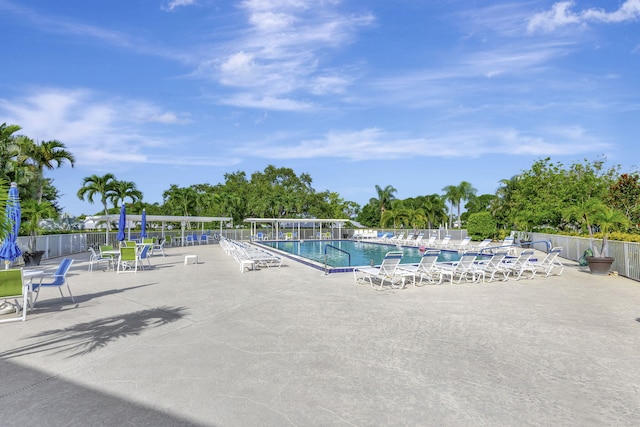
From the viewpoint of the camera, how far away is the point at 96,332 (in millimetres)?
5375

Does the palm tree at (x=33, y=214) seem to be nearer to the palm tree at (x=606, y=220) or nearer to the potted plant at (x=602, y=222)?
the potted plant at (x=602, y=222)

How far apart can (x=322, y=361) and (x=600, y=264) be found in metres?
10.7

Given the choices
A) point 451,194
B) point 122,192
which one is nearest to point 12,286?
point 122,192

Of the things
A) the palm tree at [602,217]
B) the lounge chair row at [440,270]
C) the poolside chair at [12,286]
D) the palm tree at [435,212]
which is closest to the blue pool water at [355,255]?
the lounge chair row at [440,270]

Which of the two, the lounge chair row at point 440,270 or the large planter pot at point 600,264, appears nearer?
the lounge chair row at point 440,270

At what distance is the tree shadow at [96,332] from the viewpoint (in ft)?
15.3

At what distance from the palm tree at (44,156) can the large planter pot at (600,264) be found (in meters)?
22.9

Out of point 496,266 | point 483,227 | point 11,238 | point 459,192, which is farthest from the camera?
point 459,192

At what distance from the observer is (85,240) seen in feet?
71.8

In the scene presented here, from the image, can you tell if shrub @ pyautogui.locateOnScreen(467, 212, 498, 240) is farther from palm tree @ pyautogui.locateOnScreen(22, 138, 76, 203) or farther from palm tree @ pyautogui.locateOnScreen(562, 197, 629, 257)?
palm tree @ pyautogui.locateOnScreen(22, 138, 76, 203)

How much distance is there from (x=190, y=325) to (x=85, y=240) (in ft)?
64.5

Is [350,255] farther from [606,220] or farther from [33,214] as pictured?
[33,214]

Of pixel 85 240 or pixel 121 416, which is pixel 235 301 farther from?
pixel 85 240

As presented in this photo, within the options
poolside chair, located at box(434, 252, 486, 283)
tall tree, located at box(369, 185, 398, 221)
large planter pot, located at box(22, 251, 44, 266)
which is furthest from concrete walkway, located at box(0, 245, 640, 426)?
tall tree, located at box(369, 185, 398, 221)
